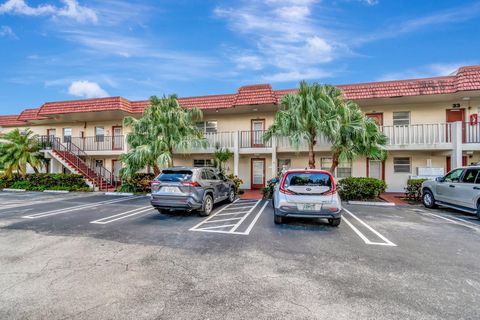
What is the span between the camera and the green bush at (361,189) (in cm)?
1109

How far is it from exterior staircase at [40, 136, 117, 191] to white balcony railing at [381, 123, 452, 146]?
18.6 metres

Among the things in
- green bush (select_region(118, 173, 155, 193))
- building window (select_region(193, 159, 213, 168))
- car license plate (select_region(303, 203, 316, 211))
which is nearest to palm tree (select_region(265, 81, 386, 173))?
car license plate (select_region(303, 203, 316, 211))

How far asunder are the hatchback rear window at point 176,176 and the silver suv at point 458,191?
959 cm

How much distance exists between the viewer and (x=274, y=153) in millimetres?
13984

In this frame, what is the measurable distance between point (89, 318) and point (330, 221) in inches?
246

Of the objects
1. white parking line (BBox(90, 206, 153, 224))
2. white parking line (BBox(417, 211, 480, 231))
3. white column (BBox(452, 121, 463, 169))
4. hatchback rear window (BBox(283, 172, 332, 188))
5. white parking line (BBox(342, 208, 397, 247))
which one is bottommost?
white parking line (BBox(417, 211, 480, 231))

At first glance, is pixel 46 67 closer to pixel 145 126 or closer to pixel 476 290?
pixel 145 126

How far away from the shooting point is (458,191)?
830 cm

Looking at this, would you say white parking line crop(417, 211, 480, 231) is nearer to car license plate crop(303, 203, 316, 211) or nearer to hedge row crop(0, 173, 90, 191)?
car license plate crop(303, 203, 316, 211)

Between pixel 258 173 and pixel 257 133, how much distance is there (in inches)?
116

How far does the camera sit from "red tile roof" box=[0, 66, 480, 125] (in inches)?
473

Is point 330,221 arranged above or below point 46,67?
below

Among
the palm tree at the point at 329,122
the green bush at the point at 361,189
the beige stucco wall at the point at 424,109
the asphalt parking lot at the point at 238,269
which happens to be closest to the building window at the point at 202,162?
the palm tree at the point at 329,122

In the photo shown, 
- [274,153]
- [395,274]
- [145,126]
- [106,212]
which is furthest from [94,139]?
[395,274]
